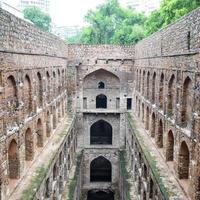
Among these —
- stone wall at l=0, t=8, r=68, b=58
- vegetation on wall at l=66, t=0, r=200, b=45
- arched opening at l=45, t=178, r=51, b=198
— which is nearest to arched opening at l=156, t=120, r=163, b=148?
arched opening at l=45, t=178, r=51, b=198

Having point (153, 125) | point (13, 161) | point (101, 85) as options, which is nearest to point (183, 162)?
point (153, 125)

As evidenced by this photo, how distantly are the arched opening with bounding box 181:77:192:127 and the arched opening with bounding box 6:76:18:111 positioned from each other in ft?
21.7

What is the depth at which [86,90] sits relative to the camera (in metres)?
30.2

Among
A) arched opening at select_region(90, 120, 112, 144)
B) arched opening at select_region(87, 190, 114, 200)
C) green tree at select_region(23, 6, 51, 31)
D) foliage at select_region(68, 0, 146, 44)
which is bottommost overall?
arched opening at select_region(87, 190, 114, 200)

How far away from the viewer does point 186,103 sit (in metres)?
13.3

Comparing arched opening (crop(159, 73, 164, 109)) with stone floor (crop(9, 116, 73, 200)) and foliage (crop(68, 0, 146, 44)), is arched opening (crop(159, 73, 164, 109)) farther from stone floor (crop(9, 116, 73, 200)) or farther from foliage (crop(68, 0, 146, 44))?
foliage (crop(68, 0, 146, 44))

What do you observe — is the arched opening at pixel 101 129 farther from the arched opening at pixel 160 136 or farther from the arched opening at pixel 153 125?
the arched opening at pixel 160 136

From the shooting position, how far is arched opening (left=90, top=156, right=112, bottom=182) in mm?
30906

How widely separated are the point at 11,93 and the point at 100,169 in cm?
2016

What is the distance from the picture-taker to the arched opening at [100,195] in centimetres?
2859

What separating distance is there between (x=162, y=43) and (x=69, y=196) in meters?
10.1

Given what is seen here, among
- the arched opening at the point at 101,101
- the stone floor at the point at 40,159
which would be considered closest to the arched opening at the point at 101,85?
the arched opening at the point at 101,101

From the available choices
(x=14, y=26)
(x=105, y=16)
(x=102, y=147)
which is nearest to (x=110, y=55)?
(x=102, y=147)

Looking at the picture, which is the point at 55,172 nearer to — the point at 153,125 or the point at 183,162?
the point at 153,125
